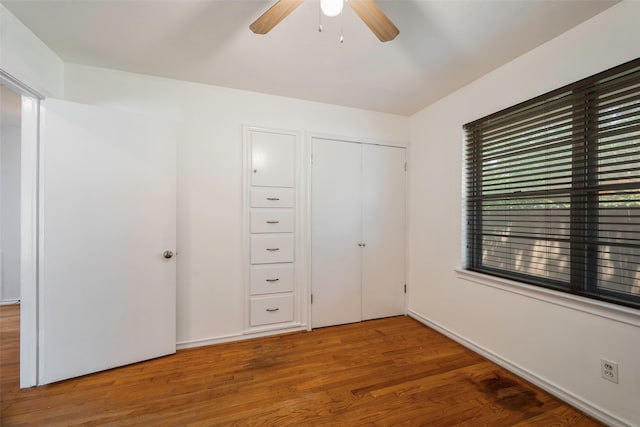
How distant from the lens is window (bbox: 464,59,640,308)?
1.43 metres

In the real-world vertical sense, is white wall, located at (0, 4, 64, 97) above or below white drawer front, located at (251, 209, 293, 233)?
above

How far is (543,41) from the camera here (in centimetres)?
173

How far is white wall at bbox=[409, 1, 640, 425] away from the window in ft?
0.43

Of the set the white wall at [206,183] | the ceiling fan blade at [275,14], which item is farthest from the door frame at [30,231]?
the ceiling fan blade at [275,14]

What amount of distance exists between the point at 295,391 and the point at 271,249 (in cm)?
121

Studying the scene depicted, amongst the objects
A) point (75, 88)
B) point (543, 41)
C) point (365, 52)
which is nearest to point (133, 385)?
point (75, 88)

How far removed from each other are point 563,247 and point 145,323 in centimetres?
313

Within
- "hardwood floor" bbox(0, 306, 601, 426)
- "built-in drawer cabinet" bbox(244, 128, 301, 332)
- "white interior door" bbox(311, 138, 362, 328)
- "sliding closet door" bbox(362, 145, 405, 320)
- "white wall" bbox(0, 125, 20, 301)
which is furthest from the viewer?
"white wall" bbox(0, 125, 20, 301)

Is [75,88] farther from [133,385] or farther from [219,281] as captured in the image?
[133,385]

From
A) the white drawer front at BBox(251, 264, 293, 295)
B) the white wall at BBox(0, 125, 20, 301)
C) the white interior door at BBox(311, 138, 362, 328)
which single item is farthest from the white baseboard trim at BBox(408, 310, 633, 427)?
the white wall at BBox(0, 125, 20, 301)

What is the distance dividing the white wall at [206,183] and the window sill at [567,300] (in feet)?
7.24

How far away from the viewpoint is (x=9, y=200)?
3.50m

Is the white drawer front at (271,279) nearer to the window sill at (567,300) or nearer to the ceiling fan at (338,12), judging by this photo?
the window sill at (567,300)

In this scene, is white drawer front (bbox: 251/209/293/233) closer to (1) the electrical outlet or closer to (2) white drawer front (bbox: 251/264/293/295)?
(2) white drawer front (bbox: 251/264/293/295)
